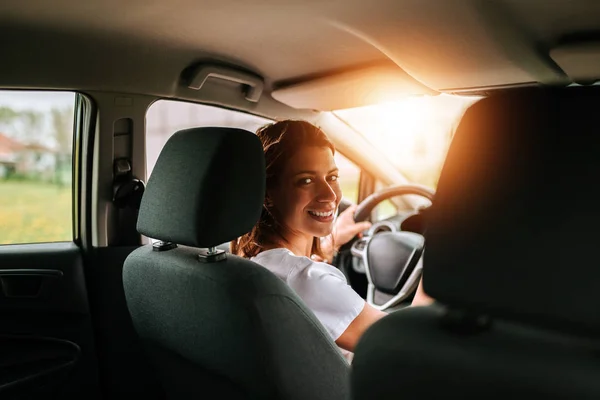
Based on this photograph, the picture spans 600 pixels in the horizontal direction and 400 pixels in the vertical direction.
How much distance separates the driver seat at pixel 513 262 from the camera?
1.02 m

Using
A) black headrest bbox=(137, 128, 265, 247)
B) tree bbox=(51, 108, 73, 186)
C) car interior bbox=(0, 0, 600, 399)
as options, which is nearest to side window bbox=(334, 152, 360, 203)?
car interior bbox=(0, 0, 600, 399)

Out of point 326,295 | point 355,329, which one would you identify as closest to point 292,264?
point 326,295

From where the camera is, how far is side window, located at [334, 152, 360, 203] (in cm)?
359

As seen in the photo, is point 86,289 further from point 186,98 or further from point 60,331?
point 186,98

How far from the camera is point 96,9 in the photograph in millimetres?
2297

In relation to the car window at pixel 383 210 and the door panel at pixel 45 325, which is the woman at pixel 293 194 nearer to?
the door panel at pixel 45 325

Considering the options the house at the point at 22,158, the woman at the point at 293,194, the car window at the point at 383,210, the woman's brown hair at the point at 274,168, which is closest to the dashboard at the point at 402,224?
the car window at the point at 383,210

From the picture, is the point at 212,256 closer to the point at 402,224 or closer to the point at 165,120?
the point at 165,120

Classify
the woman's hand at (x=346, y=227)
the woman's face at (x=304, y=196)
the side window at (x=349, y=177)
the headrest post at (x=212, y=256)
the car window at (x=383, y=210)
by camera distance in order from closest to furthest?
1. the headrest post at (x=212, y=256)
2. the woman's face at (x=304, y=196)
3. the woman's hand at (x=346, y=227)
4. the side window at (x=349, y=177)
5. the car window at (x=383, y=210)

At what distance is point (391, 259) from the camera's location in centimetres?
320

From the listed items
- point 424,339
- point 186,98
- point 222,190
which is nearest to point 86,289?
point 186,98

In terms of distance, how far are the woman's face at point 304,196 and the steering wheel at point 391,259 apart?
866 mm

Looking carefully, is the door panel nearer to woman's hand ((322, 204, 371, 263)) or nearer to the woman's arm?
woman's hand ((322, 204, 371, 263))

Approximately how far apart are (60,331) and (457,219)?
2.27m
